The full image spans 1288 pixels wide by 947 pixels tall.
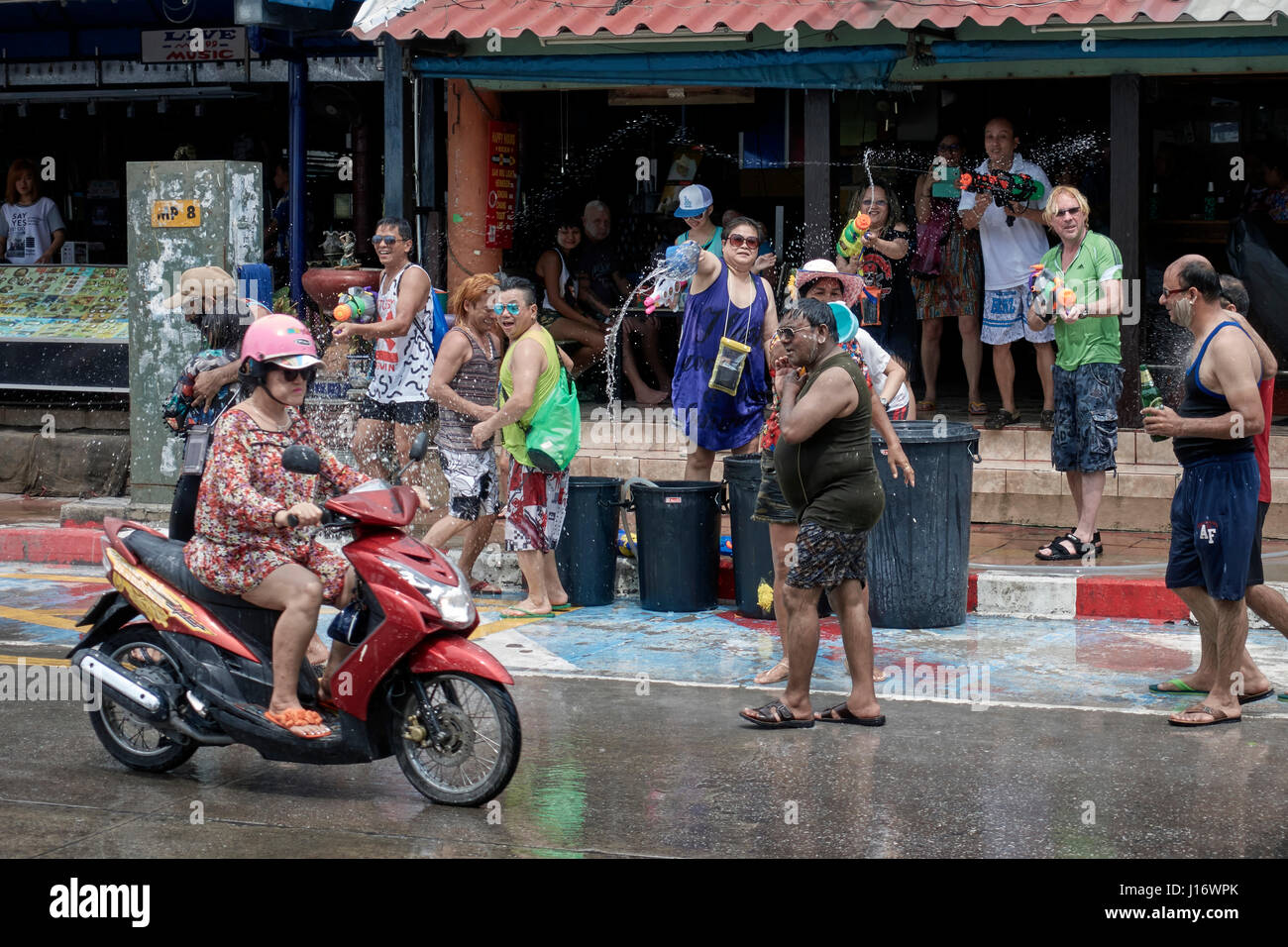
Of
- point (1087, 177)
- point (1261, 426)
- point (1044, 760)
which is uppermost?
point (1087, 177)

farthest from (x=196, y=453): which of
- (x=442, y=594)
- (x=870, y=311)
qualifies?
(x=870, y=311)

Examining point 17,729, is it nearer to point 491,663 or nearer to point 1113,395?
point 491,663

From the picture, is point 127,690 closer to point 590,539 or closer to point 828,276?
point 828,276

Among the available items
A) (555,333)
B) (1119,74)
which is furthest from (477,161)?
(1119,74)

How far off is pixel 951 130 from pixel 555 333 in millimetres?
3823

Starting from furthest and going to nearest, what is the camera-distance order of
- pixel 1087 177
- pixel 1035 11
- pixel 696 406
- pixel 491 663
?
pixel 1087 177
pixel 1035 11
pixel 696 406
pixel 491 663

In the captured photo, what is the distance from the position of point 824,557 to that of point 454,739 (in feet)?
6.31

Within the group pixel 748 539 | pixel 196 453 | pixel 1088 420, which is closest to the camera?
pixel 196 453

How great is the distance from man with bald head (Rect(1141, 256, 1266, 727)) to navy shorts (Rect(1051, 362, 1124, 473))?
262cm

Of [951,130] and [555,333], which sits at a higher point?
[951,130]

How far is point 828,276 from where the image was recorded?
8195 millimetres

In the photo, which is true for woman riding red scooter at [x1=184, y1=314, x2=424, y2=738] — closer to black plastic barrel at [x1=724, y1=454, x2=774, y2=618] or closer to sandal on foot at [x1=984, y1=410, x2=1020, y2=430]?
black plastic barrel at [x1=724, y1=454, x2=774, y2=618]

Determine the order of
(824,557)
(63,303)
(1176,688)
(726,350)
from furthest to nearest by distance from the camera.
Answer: (63,303) < (726,350) < (1176,688) < (824,557)

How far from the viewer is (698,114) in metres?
14.7
